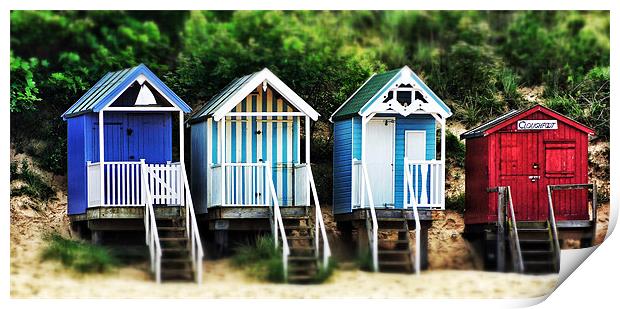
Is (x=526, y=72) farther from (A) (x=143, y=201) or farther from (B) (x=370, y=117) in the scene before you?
(A) (x=143, y=201)

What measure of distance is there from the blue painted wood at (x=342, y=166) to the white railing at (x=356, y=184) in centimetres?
27

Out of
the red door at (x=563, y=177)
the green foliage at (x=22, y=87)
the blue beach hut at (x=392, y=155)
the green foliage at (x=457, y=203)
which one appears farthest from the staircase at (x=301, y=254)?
the green foliage at (x=22, y=87)

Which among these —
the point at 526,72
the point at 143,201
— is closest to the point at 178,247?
the point at 143,201

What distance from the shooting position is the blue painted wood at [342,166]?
33.0 meters

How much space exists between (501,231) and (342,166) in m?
3.64

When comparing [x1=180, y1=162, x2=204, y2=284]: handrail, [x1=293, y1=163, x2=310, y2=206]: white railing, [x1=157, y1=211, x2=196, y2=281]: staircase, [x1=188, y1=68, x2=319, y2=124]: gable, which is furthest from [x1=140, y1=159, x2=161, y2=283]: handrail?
[x1=293, y1=163, x2=310, y2=206]: white railing

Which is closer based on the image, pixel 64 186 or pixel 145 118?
pixel 145 118

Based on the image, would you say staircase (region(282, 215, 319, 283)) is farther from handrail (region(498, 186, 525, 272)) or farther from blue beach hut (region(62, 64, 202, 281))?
handrail (region(498, 186, 525, 272))

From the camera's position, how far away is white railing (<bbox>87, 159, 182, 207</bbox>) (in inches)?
1240

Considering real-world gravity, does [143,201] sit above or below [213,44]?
below

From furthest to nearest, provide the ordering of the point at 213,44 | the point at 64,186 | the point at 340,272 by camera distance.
Answer: the point at 213,44 → the point at 64,186 → the point at 340,272

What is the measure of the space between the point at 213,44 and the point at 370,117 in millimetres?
7840

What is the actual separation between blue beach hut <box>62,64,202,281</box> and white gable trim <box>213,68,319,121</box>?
2.43ft

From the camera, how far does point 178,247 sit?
3105 cm
